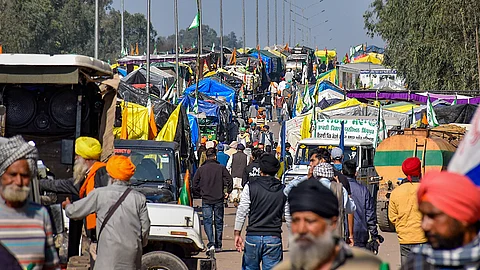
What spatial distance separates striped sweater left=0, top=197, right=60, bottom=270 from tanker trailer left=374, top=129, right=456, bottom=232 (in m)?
16.6

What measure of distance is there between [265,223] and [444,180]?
5635 mm

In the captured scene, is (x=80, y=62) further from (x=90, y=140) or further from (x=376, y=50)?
(x=376, y=50)

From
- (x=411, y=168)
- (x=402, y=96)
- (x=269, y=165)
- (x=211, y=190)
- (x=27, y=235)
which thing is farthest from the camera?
(x=402, y=96)

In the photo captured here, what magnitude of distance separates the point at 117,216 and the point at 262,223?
1959 mm

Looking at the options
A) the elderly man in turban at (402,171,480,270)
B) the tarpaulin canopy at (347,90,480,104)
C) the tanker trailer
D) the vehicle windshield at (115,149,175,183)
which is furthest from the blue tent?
the elderly man in turban at (402,171,480,270)

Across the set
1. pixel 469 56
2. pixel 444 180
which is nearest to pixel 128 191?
pixel 444 180

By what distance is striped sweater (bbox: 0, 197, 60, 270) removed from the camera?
5414 mm

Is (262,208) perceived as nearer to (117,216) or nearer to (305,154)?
(117,216)

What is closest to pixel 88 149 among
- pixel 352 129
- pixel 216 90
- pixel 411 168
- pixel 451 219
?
pixel 411 168

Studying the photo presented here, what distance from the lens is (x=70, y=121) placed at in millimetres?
11367

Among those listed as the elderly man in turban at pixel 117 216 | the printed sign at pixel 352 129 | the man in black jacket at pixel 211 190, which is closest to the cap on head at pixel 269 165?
the elderly man in turban at pixel 117 216

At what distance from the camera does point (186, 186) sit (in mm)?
13383

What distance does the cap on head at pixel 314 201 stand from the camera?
468 centimetres

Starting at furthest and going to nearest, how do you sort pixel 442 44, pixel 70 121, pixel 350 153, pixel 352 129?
pixel 442 44 < pixel 352 129 < pixel 350 153 < pixel 70 121
